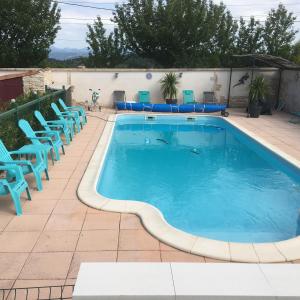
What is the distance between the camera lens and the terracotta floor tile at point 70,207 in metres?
4.97

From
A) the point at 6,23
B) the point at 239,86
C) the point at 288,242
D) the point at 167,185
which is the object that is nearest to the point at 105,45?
the point at 6,23

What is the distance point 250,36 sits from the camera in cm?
2158

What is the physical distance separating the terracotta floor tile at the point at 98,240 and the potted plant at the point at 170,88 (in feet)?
41.4

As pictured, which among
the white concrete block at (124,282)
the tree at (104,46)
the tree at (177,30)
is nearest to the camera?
the white concrete block at (124,282)

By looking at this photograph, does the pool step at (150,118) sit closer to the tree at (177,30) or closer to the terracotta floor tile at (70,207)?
the tree at (177,30)

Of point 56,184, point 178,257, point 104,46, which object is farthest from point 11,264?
point 104,46

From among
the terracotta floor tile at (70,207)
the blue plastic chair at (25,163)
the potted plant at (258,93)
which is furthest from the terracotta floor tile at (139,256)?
the potted plant at (258,93)

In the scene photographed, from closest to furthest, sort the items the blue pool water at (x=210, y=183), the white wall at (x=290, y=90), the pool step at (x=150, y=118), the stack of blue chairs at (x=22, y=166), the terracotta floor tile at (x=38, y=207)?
the stack of blue chairs at (x=22, y=166) < the terracotta floor tile at (x=38, y=207) < the blue pool water at (x=210, y=183) < the pool step at (x=150, y=118) < the white wall at (x=290, y=90)

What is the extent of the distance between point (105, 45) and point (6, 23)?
5693 millimetres

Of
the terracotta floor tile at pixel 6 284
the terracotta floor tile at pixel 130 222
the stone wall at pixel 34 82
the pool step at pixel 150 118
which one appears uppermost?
the stone wall at pixel 34 82

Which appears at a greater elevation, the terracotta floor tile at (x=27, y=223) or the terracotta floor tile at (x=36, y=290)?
the terracotta floor tile at (x=36, y=290)

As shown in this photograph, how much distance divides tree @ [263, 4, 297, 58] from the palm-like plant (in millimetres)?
8238

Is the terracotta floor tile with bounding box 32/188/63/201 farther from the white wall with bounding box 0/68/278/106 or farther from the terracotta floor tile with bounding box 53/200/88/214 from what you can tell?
the white wall with bounding box 0/68/278/106

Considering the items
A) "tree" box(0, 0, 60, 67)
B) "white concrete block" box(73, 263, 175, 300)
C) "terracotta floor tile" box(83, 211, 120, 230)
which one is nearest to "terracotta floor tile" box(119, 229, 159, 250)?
"terracotta floor tile" box(83, 211, 120, 230)
